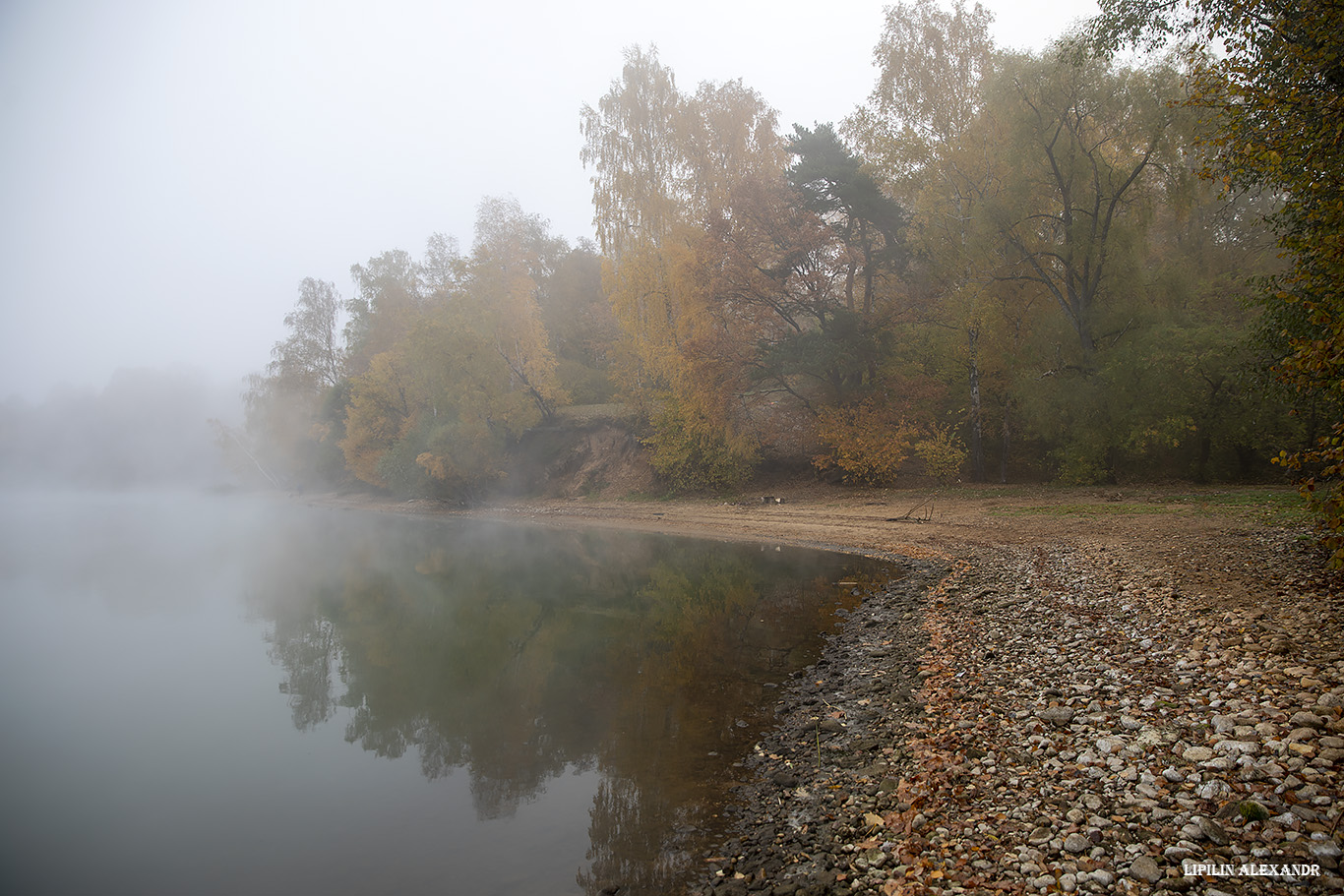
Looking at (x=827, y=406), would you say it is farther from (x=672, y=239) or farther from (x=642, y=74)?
(x=642, y=74)

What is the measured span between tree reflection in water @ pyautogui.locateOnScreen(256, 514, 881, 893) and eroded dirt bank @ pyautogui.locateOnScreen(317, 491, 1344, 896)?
82 centimetres

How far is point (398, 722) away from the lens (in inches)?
364

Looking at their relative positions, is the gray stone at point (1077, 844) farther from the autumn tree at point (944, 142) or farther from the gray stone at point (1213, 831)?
the autumn tree at point (944, 142)

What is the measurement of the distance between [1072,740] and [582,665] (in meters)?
7.65

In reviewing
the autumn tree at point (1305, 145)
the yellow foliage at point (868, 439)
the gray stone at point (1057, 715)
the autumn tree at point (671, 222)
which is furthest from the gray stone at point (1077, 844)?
the autumn tree at point (671, 222)

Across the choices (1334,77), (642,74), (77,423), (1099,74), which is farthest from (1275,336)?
(77,423)

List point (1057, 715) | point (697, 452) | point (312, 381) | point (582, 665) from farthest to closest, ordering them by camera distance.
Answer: point (312, 381) → point (697, 452) → point (582, 665) → point (1057, 715)

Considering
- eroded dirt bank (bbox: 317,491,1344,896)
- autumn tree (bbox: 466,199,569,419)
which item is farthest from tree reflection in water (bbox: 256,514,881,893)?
autumn tree (bbox: 466,199,569,419)

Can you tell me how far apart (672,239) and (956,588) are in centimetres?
2366

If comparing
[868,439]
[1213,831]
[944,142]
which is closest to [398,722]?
[1213,831]

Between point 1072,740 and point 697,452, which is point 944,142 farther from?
point 1072,740

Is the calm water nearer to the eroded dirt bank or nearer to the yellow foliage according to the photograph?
the eroded dirt bank

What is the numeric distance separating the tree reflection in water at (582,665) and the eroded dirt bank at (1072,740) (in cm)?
82

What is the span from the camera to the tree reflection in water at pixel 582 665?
6.54m
